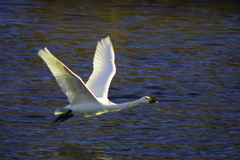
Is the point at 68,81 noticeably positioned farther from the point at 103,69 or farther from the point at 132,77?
the point at 132,77

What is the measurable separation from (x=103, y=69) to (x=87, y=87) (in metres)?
1.79

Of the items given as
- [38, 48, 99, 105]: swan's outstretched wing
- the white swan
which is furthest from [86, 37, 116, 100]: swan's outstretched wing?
[38, 48, 99, 105]: swan's outstretched wing

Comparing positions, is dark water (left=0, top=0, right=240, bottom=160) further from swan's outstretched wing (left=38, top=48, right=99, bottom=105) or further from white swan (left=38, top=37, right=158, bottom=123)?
swan's outstretched wing (left=38, top=48, right=99, bottom=105)

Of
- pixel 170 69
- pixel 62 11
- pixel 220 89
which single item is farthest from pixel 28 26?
pixel 220 89

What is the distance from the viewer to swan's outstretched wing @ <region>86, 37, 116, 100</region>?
37.0 ft

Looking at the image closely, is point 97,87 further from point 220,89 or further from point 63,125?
point 220,89

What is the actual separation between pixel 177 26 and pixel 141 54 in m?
4.48

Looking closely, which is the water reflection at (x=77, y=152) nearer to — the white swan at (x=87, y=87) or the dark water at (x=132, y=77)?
the dark water at (x=132, y=77)

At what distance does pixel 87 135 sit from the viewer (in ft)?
36.1

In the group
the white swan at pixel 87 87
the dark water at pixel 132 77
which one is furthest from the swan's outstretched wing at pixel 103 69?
the dark water at pixel 132 77

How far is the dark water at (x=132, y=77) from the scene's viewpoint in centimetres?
1070

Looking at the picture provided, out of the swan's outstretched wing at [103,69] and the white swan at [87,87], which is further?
the swan's outstretched wing at [103,69]

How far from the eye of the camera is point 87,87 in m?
9.88

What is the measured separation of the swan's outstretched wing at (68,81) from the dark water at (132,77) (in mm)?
927
